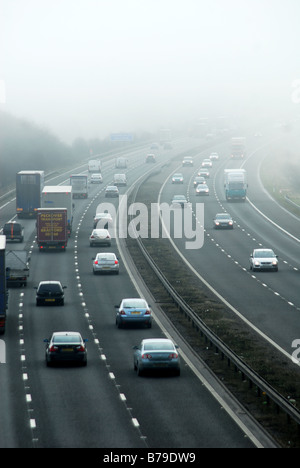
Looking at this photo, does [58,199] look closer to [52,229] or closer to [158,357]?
[52,229]

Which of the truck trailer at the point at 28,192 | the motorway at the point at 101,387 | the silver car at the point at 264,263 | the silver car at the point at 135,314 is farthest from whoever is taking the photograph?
the truck trailer at the point at 28,192

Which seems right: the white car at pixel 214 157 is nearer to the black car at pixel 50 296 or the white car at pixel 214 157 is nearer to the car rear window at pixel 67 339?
the black car at pixel 50 296

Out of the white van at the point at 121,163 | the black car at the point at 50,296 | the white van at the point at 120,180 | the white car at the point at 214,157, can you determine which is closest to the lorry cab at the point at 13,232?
the black car at the point at 50,296

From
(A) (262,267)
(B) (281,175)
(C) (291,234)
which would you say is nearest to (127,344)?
(A) (262,267)

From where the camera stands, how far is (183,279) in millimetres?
67438

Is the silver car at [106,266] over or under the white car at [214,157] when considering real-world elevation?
over

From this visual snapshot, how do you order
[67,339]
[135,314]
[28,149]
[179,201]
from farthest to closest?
1. [28,149]
2. [179,201]
3. [135,314]
4. [67,339]

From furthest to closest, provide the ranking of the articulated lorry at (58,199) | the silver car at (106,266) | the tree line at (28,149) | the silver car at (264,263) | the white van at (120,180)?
the tree line at (28,149) < the white van at (120,180) < the articulated lorry at (58,199) < the silver car at (264,263) < the silver car at (106,266)

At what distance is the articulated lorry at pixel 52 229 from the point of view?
272 ft

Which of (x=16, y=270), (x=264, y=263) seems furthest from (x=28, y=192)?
(x=264, y=263)

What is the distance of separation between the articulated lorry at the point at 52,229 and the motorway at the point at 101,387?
13402 mm

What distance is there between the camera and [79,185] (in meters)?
126

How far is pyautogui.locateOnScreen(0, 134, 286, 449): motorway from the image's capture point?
2889 centimetres

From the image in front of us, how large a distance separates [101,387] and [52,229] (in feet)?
154
